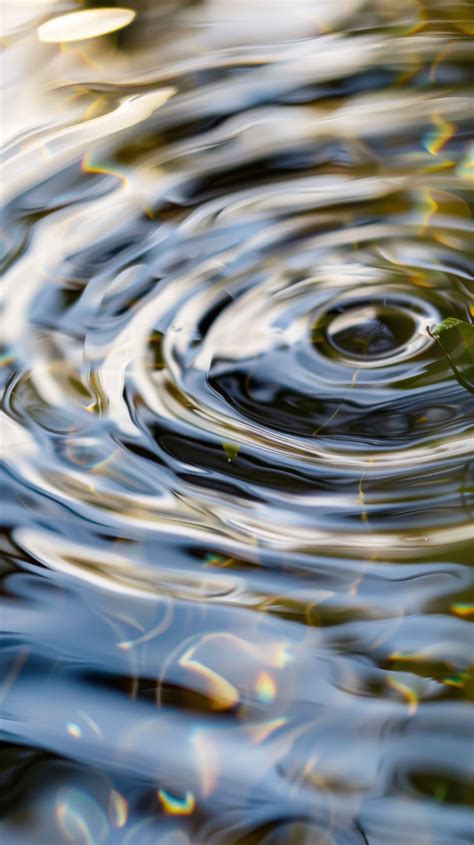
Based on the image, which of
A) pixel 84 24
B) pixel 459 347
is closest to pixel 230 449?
pixel 459 347

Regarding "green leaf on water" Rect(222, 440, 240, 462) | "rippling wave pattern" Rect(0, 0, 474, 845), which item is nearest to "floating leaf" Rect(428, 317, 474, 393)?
"rippling wave pattern" Rect(0, 0, 474, 845)

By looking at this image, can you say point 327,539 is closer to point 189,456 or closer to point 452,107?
point 189,456

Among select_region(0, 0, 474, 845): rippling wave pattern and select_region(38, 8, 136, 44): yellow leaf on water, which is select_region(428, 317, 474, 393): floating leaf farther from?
select_region(38, 8, 136, 44): yellow leaf on water

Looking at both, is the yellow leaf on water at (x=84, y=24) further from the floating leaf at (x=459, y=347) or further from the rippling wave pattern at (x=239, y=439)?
the floating leaf at (x=459, y=347)

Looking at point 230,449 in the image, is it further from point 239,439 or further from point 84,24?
point 84,24

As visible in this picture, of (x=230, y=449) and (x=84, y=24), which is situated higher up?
(x=84, y=24)

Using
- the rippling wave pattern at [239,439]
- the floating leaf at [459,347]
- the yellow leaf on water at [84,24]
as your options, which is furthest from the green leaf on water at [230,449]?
the yellow leaf on water at [84,24]

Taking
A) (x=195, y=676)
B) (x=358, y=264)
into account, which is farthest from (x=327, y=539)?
(x=358, y=264)
